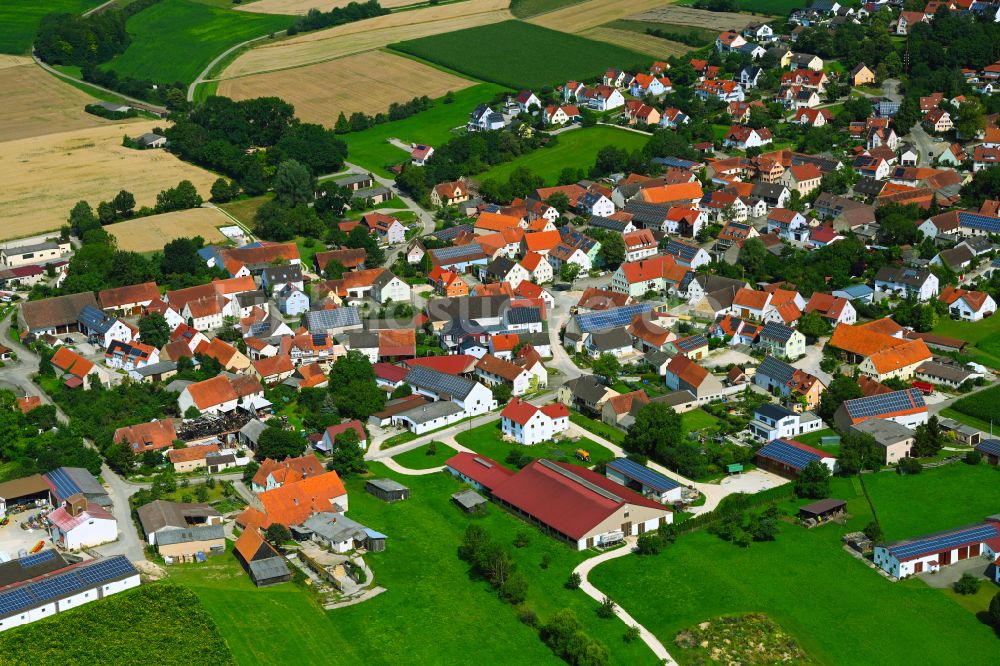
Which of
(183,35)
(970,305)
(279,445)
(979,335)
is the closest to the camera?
(279,445)

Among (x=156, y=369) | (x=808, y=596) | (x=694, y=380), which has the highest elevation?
(x=694, y=380)

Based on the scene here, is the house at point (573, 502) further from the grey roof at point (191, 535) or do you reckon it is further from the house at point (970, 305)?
the house at point (970, 305)

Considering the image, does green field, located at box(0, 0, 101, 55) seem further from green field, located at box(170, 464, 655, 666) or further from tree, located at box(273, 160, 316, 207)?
green field, located at box(170, 464, 655, 666)

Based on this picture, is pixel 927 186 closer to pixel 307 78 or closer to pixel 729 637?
pixel 729 637

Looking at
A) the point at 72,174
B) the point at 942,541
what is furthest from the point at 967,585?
the point at 72,174

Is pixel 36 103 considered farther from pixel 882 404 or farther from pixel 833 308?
pixel 882 404

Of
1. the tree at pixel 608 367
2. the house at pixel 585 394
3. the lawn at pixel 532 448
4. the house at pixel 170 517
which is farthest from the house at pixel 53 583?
the tree at pixel 608 367

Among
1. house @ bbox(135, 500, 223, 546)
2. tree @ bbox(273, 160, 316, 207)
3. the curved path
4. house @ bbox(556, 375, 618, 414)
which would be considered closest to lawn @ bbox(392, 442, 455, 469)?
house @ bbox(556, 375, 618, 414)
